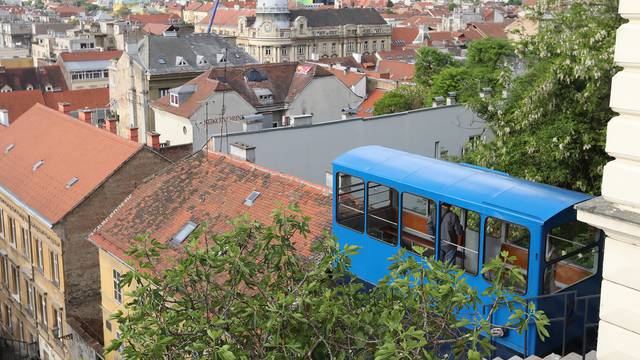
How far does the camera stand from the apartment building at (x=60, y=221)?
27406mm

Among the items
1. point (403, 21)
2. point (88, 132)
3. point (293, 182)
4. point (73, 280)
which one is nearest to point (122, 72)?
point (88, 132)

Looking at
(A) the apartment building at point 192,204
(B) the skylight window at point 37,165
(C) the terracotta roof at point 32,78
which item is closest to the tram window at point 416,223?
(A) the apartment building at point 192,204

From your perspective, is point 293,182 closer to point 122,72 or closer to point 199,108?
point 199,108

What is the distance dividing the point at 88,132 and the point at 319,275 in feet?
80.8

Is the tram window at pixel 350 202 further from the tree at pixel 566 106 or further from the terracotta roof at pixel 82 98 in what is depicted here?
the terracotta roof at pixel 82 98

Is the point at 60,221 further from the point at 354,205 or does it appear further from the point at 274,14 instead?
the point at 274,14

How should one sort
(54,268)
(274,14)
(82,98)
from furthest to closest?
(274,14)
(82,98)
(54,268)

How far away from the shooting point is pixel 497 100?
75.5 feet

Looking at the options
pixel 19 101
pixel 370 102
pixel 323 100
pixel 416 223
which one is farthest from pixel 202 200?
pixel 19 101

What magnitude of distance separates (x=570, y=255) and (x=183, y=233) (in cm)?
1291

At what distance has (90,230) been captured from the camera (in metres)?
27.5

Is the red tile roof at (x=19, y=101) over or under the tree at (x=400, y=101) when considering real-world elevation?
under

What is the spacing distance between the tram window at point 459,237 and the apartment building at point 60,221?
622 inches

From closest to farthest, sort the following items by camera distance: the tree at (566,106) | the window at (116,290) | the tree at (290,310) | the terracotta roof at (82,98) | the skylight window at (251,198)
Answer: the tree at (290,310) < the tree at (566,106) < the skylight window at (251,198) < the window at (116,290) < the terracotta roof at (82,98)
